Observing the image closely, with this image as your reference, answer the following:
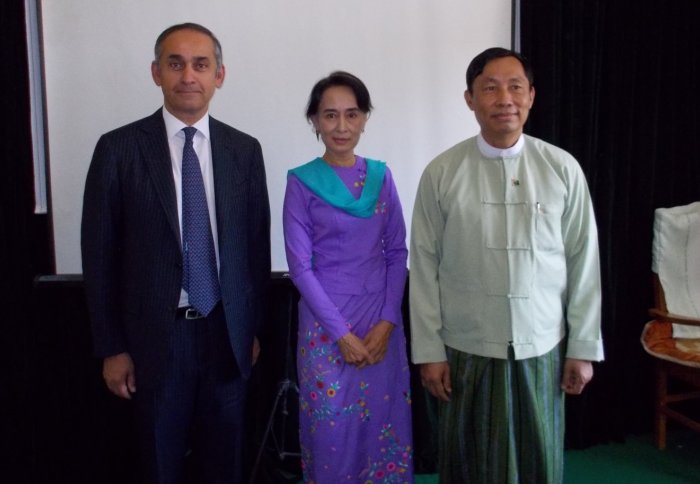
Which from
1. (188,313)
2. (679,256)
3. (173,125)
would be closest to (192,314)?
(188,313)

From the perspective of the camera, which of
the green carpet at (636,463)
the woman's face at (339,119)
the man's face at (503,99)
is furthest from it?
the green carpet at (636,463)

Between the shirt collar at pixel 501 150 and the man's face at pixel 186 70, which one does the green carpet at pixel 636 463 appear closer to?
the shirt collar at pixel 501 150

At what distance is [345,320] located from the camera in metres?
1.73

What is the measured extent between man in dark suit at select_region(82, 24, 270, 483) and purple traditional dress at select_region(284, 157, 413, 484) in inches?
7.3

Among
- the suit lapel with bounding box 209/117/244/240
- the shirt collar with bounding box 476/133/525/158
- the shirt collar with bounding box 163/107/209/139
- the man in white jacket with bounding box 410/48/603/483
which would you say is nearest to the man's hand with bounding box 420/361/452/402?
the man in white jacket with bounding box 410/48/603/483

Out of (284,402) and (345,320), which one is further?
(284,402)

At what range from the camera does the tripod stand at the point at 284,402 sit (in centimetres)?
231

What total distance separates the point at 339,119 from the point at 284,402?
3.98ft

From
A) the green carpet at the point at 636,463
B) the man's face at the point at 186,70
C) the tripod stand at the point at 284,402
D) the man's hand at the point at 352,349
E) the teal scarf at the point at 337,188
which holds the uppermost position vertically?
the man's face at the point at 186,70

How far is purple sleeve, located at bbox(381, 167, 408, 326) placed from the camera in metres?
1.79

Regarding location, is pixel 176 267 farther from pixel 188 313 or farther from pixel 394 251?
pixel 394 251

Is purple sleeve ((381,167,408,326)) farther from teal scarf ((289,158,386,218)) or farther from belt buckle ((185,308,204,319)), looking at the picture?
belt buckle ((185,308,204,319))

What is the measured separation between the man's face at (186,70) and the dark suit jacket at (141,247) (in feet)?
0.29

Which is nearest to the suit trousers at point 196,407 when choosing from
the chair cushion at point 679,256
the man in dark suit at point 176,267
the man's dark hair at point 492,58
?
the man in dark suit at point 176,267
